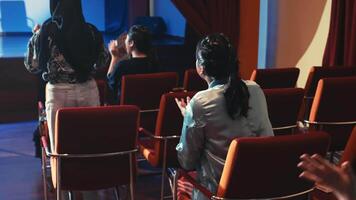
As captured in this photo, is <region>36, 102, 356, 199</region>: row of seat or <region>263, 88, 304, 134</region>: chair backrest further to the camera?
<region>263, 88, 304, 134</region>: chair backrest

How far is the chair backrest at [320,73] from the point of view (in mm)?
3822

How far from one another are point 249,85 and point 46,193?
162cm

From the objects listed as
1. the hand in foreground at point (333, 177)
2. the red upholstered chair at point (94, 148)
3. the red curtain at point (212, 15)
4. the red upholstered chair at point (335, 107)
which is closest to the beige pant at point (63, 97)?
the red upholstered chair at point (94, 148)

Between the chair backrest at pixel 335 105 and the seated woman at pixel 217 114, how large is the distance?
1.00 metres

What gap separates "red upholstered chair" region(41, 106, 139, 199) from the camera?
2477 mm

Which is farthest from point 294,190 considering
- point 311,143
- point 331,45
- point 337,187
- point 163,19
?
point 163,19

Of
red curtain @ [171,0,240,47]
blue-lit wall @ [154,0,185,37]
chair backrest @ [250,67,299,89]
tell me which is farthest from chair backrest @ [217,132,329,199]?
blue-lit wall @ [154,0,185,37]

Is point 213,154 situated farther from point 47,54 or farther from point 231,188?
point 47,54

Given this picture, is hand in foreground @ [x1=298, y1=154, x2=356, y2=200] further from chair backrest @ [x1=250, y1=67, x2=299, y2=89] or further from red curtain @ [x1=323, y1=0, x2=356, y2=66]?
red curtain @ [x1=323, y1=0, x2=356, y2=66]

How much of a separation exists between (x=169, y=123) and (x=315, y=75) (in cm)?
144

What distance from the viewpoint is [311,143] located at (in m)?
1.99

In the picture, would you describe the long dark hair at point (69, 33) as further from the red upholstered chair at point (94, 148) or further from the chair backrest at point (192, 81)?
the chair backrest at point (192, 81)

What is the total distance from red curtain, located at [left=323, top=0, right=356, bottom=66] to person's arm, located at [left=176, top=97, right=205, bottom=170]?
8.72 feet

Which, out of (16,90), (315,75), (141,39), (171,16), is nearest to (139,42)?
(141,39)
